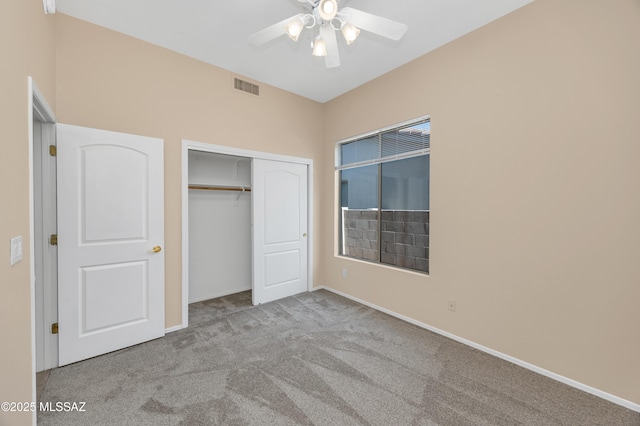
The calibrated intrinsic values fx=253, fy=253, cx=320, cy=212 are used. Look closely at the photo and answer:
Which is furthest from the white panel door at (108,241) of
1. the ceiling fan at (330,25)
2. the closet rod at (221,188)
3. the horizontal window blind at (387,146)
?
the horizontal window blind at (387,146)

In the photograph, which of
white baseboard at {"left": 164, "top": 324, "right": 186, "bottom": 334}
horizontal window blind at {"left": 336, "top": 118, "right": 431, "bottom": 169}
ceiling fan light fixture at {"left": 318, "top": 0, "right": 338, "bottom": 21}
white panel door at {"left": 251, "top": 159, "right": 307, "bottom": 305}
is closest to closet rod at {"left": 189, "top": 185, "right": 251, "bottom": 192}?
white panel door at {"left": 251, "top": 159, "right": 307, "bottom": 305}

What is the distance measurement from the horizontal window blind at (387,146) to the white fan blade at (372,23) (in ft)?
4.44

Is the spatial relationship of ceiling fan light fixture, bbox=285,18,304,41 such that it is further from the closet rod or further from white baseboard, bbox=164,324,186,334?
white baseboard, bbox=164,324,186,334

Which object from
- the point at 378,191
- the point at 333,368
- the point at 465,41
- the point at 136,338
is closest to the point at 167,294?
the point at 136,338

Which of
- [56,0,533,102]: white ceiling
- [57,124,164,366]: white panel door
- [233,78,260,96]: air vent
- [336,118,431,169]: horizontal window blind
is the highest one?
[56,0,533,102]: white ceiling

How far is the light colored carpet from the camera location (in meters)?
1.66

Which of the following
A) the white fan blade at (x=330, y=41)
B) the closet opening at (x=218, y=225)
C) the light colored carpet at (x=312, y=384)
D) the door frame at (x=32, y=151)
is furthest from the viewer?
the closet opening at (x=218, y=225)

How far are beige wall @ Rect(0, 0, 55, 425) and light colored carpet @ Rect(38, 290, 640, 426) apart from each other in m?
0.68

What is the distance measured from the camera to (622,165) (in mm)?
1771

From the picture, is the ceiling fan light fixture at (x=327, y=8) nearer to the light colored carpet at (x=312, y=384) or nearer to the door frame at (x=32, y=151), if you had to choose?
the door frame at (x=32, y=151)

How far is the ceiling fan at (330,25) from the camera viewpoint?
1699mm

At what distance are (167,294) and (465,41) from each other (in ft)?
13.4

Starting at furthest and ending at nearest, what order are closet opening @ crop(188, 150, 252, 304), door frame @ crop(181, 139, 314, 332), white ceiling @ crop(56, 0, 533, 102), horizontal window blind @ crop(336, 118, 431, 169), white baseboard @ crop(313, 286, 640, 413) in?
closet opening @ crop(188, 150, 252, 304) < horizontal window blind @ crop(336, 118, 431, 169) < door frame @ crop(181, 139, 314, 332) < white ceiling @ crop(56, 0, 533, 102) < white baseboard @ crop(313, 286, 640, 413)

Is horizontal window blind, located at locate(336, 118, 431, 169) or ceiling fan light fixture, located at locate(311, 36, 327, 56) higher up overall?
ceiling fan light fixture, located at locate(311, 36, 327, 56)
